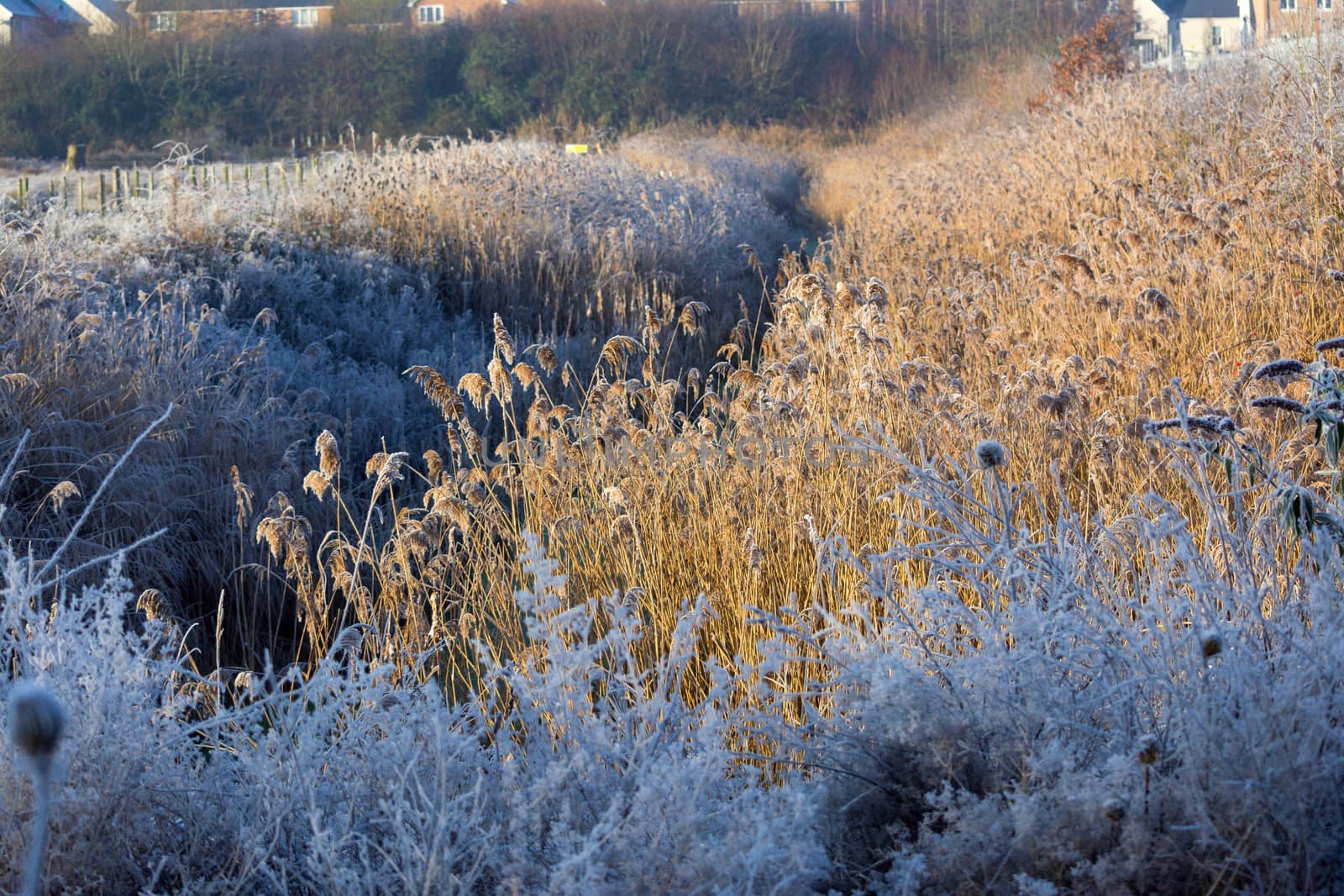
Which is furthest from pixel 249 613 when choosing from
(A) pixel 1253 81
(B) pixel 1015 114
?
(B) pixel 1015 114

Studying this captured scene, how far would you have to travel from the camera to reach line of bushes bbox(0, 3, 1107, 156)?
27.5 metres

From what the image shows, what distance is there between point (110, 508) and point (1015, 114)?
19.1 m

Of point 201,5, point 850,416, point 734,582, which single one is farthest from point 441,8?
point 734,582

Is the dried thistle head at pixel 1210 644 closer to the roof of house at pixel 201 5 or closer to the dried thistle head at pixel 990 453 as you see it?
the dried thistle head at pixel 990 453

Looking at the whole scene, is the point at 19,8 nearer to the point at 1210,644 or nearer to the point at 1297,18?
the point at 1297,18

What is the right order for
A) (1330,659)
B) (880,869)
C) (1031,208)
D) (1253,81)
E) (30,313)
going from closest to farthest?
(1330,659)
(880,869)
(30,313)
(1031,208)
(1253,81)

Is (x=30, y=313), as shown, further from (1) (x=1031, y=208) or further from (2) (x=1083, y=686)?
(1) (x=1031, y=208)

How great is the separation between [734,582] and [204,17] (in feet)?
109

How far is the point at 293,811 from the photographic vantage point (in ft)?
6.52

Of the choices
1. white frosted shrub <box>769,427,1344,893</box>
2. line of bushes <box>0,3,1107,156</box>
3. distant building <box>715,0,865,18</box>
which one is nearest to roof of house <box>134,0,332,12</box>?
line of bushes <box>0,3,1107,156</box>

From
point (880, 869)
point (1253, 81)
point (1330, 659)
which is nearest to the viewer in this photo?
point (1330, 659)

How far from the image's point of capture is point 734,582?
3191 mm

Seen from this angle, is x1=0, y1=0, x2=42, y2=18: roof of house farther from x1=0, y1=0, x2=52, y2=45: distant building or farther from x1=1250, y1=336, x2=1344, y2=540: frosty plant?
x1=1250, y1=336, x2=1344, y2=540: frosty plant

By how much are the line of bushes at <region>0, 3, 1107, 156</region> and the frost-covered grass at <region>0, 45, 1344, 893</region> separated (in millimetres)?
22240
